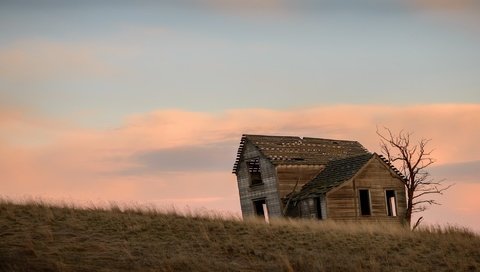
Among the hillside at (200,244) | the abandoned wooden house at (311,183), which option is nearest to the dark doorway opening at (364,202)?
the abandoned wooden house at (311,183)

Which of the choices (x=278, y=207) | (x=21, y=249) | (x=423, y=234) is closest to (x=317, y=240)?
(x=423, y=234)

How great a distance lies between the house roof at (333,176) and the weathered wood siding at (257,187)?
1466 millimetres

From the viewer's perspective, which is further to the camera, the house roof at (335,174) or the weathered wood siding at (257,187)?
the weathered wood siding at (257,187)

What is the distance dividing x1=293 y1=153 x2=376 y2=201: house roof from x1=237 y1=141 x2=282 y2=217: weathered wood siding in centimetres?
147

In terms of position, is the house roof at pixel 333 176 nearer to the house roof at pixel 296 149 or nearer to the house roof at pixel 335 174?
the house roof at pixel 335 174

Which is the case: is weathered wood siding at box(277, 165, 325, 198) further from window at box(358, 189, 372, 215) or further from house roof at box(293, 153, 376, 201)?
window at box(358, 189, 372, 215)

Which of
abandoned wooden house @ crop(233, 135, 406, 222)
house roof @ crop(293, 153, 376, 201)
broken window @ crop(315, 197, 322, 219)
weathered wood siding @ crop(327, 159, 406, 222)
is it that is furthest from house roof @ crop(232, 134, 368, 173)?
weathered wood siding @ crop(327, 159, 406, 222)

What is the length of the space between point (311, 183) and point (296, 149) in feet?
10.1

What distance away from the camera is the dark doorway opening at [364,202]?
41.3m

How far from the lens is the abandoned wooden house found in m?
39.8

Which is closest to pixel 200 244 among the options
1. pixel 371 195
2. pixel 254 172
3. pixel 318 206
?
pixel 318 206

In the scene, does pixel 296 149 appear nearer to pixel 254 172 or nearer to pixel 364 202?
pixel 254 172

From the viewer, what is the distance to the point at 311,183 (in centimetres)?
4153

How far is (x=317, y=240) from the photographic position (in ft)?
80.9
